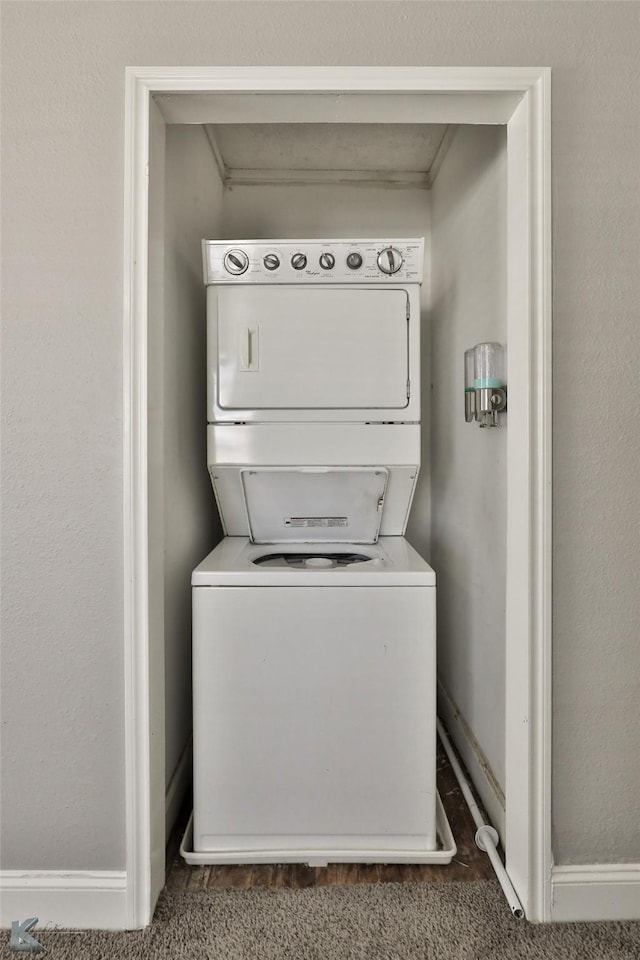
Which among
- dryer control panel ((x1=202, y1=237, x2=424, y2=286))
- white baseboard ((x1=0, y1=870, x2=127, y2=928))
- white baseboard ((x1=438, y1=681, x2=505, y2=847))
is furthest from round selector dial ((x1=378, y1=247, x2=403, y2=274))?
white baseboard ((x1=0, y1=870, x2=127, y2=928))

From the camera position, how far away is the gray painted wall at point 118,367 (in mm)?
1255

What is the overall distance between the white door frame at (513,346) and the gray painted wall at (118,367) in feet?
0.13

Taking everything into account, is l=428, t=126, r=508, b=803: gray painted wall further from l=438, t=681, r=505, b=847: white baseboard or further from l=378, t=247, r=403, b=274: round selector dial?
l=378, t=247, r=403, b=274: round selector dial

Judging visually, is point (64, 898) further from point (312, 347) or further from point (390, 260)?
point (390, 260)

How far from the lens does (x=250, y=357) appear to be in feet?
5.89

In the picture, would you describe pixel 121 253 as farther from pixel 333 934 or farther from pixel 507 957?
pixel 507 957

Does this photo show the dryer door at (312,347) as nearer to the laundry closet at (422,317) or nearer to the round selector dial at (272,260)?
the round selector dial at (272,260)

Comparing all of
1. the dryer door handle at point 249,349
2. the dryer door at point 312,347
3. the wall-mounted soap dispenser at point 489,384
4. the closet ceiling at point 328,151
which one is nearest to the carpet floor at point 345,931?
the wall-mounted soap dispenser at point 489,384

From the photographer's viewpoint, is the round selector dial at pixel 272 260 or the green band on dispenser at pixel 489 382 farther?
the round selector dial at pixel 272 260

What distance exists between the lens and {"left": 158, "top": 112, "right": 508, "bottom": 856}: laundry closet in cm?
162

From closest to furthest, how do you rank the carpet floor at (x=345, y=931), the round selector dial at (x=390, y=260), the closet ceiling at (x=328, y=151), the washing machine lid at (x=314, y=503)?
the carpet floor at (x=345, y=931) < the round selector dial at (x=390, y=260) < the washing machine lid at (x=314, y=503) < the closet ceiling at (x=328, y=151)

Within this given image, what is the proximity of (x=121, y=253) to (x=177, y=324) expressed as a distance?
468 millimetres

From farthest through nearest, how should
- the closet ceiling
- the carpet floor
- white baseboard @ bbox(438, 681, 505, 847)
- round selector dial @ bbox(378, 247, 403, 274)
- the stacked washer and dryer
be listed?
1. the closet ceiling
2. round selector dial @ bbox(378, 247, 403, 274)
3. white baseboard @ bbox(438, 681, 505, 847)
4. the stacked washer and dryer
5. the carpet floor

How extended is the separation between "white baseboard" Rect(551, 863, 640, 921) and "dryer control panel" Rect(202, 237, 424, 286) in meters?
1.71
